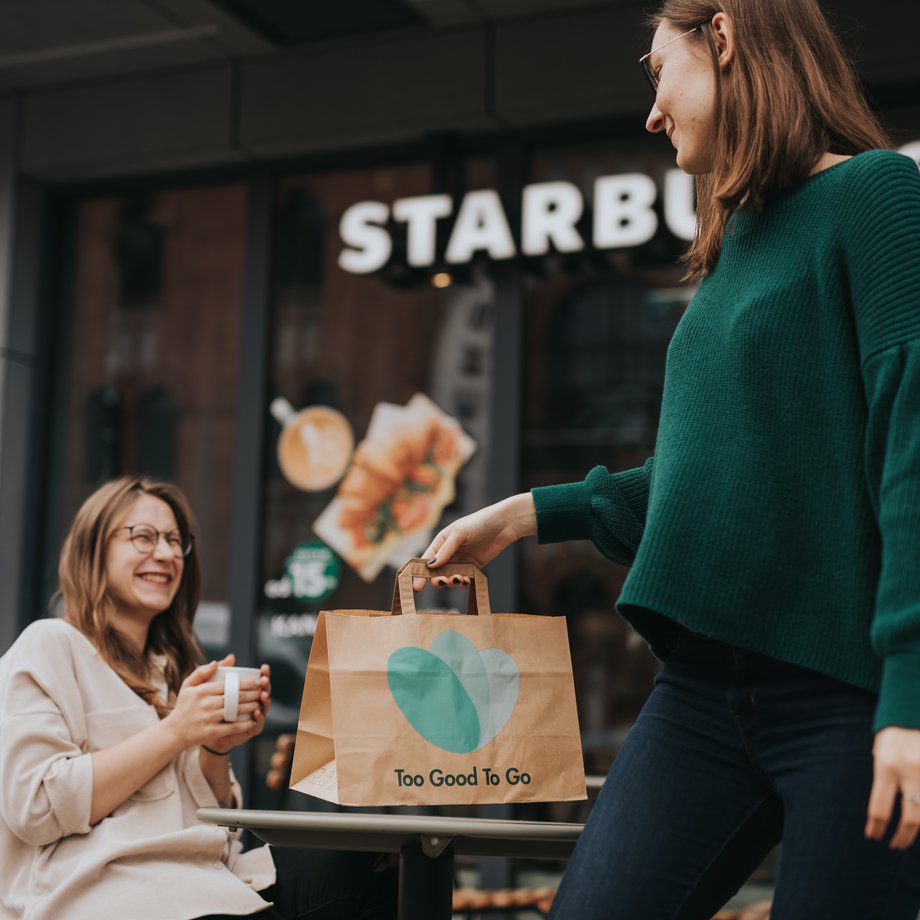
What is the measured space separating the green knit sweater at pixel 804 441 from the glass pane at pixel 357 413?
13.8 feet

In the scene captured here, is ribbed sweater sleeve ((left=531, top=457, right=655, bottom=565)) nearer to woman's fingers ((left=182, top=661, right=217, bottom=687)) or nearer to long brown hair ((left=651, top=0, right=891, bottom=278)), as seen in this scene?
long brown hair ((left=651, top=0, right=891, bottom=278))

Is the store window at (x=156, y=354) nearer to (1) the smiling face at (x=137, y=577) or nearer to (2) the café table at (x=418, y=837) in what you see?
(1) the smiling face at (x=137, y=577)

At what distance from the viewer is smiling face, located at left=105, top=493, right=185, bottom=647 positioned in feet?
9.97

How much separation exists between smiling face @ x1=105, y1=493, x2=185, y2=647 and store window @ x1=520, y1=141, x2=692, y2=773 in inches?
111

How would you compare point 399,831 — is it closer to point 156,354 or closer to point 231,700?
point 231,700

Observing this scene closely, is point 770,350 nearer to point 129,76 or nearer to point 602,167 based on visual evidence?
point 602,167

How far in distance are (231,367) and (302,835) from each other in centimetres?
453

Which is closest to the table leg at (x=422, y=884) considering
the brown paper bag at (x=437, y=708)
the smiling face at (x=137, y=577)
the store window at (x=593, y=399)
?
the brown paper bag at (x=437, y=708)

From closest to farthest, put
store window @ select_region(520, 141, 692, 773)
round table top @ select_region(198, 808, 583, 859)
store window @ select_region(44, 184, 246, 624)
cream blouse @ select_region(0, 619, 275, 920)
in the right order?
round table top @ select_region(198, 808, 583, 859), cream blouse @ select_region(0, 619, 275, 920), store window @ select_region(520, 141, 692, 773), store window @ select_region(44, 184, 246, 624)

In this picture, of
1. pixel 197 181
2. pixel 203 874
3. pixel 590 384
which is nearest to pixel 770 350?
pixel 203 874

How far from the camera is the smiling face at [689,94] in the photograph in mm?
1776

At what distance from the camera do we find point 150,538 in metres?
3.12

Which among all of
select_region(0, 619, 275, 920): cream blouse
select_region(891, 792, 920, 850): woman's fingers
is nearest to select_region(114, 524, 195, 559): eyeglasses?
select_region(0, 619, 275, 920): cream blouse

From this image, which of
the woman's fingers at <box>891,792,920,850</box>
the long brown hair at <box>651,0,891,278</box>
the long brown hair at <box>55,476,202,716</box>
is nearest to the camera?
the woman's fingers at <box>891,792,920,850</box>
